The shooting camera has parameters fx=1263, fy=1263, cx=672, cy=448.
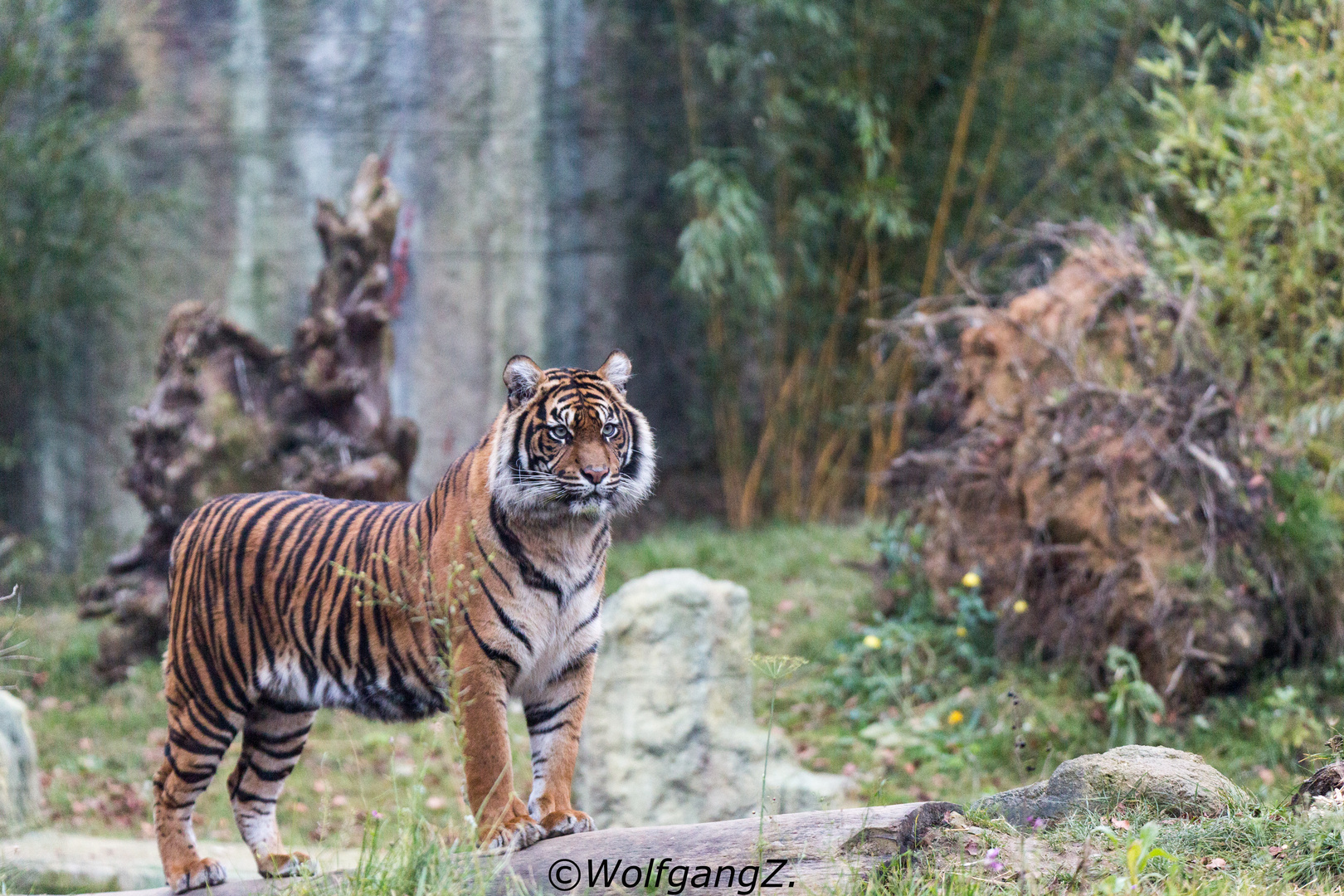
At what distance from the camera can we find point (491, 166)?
945 cm

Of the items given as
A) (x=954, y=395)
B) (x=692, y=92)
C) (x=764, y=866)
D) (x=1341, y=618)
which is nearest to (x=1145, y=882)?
(x=764, y=866)

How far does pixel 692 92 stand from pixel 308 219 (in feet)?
9.85

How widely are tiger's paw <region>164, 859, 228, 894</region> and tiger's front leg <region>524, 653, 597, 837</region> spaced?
0.84 metres

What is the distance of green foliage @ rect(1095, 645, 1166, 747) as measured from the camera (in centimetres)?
504

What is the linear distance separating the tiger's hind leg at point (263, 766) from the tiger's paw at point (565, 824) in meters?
0.92

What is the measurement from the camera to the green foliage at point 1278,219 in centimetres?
553

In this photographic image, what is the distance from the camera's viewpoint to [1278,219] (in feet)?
19.0

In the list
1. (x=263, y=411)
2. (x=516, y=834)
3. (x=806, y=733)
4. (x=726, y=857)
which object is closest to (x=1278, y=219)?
(x=806, y=733)

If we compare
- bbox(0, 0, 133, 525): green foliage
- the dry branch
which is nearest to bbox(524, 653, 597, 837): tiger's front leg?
the dry branch

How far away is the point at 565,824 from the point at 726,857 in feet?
1.50

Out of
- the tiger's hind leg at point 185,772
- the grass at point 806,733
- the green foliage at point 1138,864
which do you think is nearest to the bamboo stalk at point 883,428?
the grass at point 806,733

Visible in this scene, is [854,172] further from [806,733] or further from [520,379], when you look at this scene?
[520,379]

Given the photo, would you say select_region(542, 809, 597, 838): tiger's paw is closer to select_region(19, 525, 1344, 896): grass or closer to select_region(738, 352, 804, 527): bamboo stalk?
select_region(19, 525, 1344, 896): grass

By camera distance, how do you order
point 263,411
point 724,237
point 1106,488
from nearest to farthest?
point 1106,488
point 263,411
point 724,237
